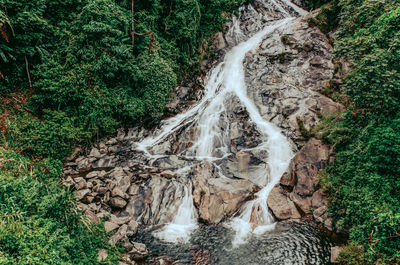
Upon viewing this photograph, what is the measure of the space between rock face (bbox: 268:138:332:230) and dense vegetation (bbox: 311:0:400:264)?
0.60 m

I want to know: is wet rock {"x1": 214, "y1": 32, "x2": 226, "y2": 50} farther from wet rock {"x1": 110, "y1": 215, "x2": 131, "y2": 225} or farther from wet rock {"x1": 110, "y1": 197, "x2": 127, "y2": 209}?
wet rock {"x1": 110, "y1": 215, "x2": 131, "y2": 225}

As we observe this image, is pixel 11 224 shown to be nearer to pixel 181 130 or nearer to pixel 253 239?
pixel 253 239

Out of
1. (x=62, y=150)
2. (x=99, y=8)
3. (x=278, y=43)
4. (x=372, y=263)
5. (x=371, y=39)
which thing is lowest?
(x=372, y=263)

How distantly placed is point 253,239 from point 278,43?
742 inches

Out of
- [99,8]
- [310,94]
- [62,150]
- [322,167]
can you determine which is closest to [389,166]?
[322,167]

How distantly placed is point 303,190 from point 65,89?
545 inches

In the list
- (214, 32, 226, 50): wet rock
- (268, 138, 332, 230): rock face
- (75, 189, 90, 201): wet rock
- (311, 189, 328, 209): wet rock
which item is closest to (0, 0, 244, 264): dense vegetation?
(75, 189, 90, 201): wet rock

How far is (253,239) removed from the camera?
30.5ft

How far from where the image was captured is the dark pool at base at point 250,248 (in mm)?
8336

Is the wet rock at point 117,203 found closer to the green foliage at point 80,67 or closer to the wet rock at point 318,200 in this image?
the green foliage at point 80,67

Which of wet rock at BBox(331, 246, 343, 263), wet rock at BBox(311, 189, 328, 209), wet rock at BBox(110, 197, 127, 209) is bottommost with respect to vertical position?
wet rock at BBox(331, 246, 343, 263)

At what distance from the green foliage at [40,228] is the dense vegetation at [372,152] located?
8.57 metres

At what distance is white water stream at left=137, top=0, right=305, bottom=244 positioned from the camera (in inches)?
393

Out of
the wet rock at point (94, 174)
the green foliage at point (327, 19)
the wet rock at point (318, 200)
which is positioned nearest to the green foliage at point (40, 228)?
the wet rock at point (94, 174)
